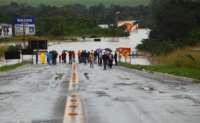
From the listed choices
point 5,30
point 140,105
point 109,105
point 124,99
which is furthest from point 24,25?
point 5,30

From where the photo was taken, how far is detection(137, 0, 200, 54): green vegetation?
307 feet

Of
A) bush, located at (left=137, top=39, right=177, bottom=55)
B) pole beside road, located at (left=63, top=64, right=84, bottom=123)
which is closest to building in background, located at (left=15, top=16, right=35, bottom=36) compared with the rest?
bush, located at (left=137, top=39, right=177, bottom=55)

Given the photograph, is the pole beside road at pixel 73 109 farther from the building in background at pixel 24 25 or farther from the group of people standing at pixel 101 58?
the building in background at pixel 24 25

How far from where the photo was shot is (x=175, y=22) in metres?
97.2

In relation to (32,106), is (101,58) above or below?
below

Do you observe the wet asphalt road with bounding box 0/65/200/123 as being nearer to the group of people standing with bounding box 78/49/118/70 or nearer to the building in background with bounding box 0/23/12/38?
the group of people standing with bounding box 78/49/118/70

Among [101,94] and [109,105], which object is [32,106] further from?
[101,94]

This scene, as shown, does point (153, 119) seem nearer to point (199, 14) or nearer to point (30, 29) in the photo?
point (30, 29)

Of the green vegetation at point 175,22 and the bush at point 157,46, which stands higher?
the green vegetation at point 175,22

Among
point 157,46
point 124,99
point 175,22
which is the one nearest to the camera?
point 124,99

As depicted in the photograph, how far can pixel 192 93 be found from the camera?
60.4 ft

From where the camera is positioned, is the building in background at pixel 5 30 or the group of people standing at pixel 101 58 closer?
the group of people standing at pixel 101 58

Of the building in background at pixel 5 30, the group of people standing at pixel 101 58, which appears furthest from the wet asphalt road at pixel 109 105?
the building in background at pixel 5 30

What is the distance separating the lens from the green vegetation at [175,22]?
93512 mm
